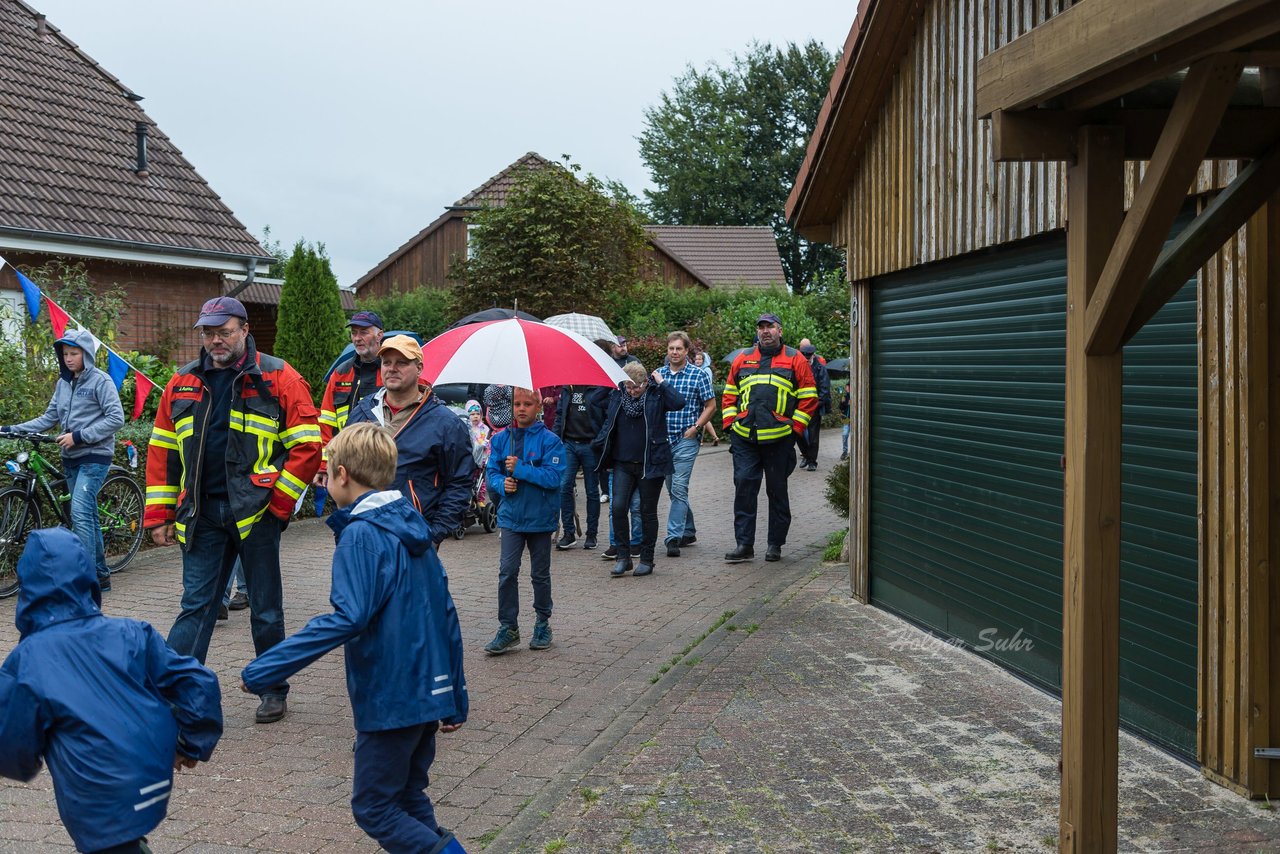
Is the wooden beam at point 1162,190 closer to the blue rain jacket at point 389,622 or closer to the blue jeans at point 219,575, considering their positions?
the blue rain jacket at point 389,622

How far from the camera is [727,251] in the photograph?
53.6 meters

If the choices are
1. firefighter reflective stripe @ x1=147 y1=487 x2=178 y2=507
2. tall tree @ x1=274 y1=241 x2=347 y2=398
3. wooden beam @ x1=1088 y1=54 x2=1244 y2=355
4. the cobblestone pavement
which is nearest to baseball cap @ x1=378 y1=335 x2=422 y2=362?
firefighter reflective stripe @ x1=147 y1=487 x2=178 y2=507

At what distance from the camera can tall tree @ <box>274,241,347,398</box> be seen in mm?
17703

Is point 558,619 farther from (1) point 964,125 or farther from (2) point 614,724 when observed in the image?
(1) point 964,125

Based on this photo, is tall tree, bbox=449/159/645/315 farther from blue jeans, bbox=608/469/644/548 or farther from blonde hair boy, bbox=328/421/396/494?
blonde hair boy, bbox=328/421/396/494

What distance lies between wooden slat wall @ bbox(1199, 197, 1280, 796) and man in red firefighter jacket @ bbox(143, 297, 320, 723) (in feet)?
14.0

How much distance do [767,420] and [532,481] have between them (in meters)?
3.91

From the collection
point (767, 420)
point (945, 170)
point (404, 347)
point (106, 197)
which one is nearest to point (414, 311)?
point (106, 197)

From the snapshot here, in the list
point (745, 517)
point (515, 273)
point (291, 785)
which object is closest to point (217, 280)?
point (515, 273)

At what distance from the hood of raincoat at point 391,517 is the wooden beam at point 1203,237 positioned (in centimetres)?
235

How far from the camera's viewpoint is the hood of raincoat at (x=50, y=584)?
11.5 ft

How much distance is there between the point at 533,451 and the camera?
8.39 metres

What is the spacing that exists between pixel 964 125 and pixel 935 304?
124 centimetres

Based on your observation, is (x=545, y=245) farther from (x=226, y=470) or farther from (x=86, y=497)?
(x=226, y=470)
